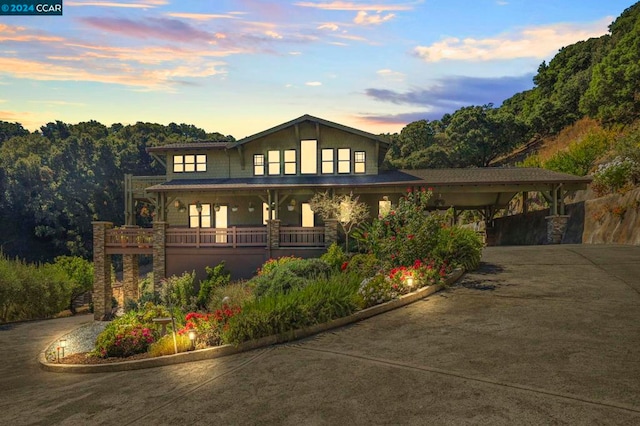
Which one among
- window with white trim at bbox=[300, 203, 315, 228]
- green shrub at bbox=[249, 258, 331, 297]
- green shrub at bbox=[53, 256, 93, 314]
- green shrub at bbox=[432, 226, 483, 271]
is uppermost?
window with white trim at bbox=[300, 203, 315, 228]

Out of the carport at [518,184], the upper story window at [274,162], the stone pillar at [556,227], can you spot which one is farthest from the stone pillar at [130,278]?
the stone pillar at [556,227]

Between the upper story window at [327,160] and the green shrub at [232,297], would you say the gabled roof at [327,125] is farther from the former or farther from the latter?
the green shrub at [232,297]

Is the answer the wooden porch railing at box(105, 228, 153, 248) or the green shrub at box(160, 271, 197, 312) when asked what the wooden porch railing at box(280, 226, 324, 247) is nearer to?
the green shrub at box(160, 271, 197, 312)

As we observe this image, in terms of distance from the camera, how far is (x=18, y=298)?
→ 25000 mm

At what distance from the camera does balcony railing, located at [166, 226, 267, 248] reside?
24578mm

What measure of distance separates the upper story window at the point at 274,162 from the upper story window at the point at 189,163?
14.4 feet

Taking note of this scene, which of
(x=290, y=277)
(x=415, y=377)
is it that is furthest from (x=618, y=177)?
(x=415, y=377)

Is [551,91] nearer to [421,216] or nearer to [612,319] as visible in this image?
[421,216]

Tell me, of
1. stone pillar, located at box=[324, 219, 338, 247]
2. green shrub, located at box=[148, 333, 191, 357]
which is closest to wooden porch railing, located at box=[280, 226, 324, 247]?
stone pillar, located at box=[324, 219, 338, 247]

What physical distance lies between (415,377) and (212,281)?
16.7 metres

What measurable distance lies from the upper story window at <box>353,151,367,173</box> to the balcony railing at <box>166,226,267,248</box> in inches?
311

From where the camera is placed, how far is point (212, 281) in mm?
23172

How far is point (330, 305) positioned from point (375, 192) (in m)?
16.5

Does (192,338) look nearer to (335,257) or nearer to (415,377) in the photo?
(415,377)
